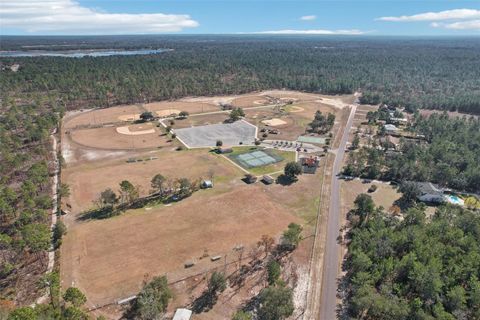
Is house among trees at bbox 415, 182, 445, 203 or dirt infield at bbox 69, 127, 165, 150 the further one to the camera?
dirt infield at bbox 69, 127, 165, 150

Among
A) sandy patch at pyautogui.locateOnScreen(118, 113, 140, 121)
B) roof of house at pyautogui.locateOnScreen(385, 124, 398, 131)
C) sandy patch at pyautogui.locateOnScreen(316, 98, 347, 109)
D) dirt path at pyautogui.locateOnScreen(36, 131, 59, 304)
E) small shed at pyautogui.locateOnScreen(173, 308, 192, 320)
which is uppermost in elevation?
sandy patch at pyautogui.locateOnScreen(118, 113, 140, 121)

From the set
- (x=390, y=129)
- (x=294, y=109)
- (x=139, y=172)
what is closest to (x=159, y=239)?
(x=139, y=172)

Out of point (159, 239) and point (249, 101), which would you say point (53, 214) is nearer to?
point (159, 239)

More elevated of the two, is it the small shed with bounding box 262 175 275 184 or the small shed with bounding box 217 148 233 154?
the small shed with bounding box 217 148 233 154

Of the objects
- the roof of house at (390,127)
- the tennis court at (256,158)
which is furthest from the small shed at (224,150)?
the roof of house at (390,127)

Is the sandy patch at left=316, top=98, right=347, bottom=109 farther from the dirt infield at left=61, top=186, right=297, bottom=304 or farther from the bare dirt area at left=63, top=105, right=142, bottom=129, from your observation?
the dirt infield at left=61, top=186, right=297, bottom=304

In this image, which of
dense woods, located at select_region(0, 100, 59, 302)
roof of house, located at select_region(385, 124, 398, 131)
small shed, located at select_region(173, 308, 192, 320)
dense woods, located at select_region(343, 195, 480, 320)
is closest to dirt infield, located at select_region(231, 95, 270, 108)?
roof of house, located at select_region(385, 124, 398, 131)

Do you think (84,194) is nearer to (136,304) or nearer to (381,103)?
(136,304)
